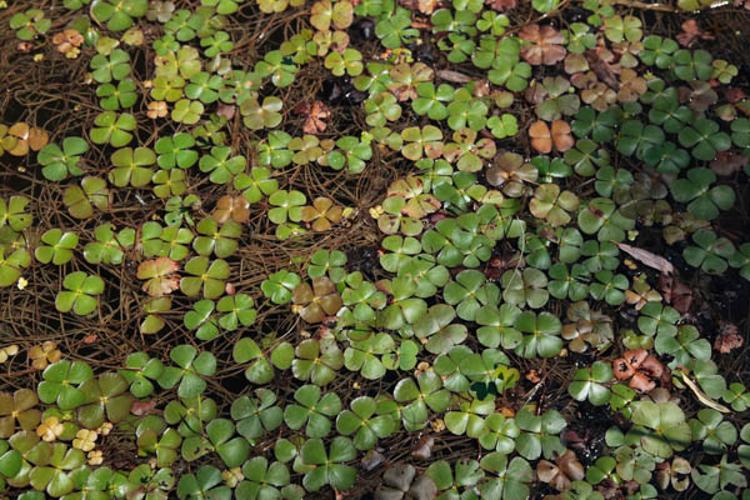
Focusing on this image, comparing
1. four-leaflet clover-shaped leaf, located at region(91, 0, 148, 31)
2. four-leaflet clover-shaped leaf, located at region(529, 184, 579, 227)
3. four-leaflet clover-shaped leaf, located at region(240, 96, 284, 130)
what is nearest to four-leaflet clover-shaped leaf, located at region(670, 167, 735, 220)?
four-leaflet clover-shaped leaf, located at region(529, 184, 579, 227)

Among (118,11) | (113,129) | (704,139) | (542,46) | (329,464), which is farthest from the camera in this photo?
(118,11)

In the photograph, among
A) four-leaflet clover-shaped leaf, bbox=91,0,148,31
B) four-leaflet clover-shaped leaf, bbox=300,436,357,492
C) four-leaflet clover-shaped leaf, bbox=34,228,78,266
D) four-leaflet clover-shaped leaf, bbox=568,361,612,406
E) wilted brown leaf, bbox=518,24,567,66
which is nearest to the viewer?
four-leaflet clover-shaped leaf, bbox=300,436,357,492

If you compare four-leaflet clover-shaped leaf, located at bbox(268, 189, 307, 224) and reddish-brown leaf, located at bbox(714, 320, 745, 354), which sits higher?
four-leaflet clover-shaped leaf, located at bbox(268, 189, 307, 224)

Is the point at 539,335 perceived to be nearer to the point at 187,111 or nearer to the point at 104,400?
the point at 104,400

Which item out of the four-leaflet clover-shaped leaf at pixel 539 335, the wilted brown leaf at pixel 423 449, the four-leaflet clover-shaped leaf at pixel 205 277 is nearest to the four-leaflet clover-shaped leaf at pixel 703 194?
the four-leaflet clover-shaped leaf at pixel 539 335

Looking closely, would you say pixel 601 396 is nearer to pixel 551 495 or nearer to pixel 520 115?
pixel 551 495

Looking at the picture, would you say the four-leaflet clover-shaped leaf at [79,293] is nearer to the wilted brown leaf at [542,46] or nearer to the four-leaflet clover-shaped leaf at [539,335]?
the four-leaflet clover-shaped leaf at [539,335]

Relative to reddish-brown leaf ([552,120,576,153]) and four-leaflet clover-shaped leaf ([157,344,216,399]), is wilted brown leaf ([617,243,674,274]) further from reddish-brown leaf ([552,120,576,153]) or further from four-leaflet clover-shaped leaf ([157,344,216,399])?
four-leaflet clover-shaped leaf ([157,344,216,399])

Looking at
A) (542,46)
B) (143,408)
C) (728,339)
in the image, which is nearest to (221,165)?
(143,408)
